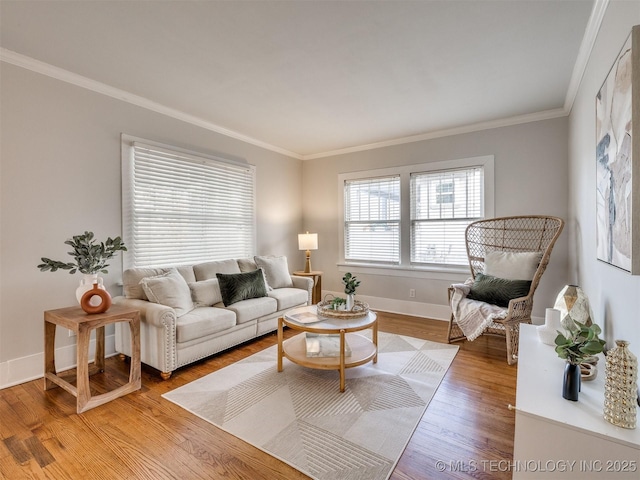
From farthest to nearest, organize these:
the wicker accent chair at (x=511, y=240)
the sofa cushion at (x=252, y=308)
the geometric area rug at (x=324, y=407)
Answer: the sofa cushion at (x=252, y=308) → the wicker accent chair at (x=511, y=240) → the geometric area rug at (x=324, y=407)

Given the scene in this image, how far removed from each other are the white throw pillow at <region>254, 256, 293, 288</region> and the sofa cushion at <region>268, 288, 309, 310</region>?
110mm

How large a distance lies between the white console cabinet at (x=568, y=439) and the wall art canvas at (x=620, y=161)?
625mm

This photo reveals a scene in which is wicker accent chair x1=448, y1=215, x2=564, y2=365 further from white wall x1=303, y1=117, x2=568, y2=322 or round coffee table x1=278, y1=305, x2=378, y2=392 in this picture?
round coffee table x1=278, y1=305, x2=378, y2=392

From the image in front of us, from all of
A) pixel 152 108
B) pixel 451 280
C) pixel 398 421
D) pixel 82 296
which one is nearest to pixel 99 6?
pixel 152 108

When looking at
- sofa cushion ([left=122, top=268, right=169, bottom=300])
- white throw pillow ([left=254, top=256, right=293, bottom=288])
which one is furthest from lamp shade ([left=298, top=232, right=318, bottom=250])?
sofa cushion ([left=122, top=268, right=169, bottom=300])

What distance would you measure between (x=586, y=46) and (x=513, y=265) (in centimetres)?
199

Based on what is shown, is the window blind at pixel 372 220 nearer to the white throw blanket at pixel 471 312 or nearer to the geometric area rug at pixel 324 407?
the white throw blanket at pixel 471 312

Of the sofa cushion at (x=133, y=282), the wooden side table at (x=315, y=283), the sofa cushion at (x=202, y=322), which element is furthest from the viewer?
the wooden side table at (x=315, y=283)

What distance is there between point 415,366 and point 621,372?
5.95ft

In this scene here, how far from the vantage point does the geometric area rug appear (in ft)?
5.54

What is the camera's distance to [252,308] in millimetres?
3293

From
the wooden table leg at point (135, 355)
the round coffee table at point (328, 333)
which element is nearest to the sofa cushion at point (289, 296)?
the round coffee table at point (328, 333)

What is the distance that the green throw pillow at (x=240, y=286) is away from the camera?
3.30m

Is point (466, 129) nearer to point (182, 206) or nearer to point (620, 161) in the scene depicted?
point (620, 161)
